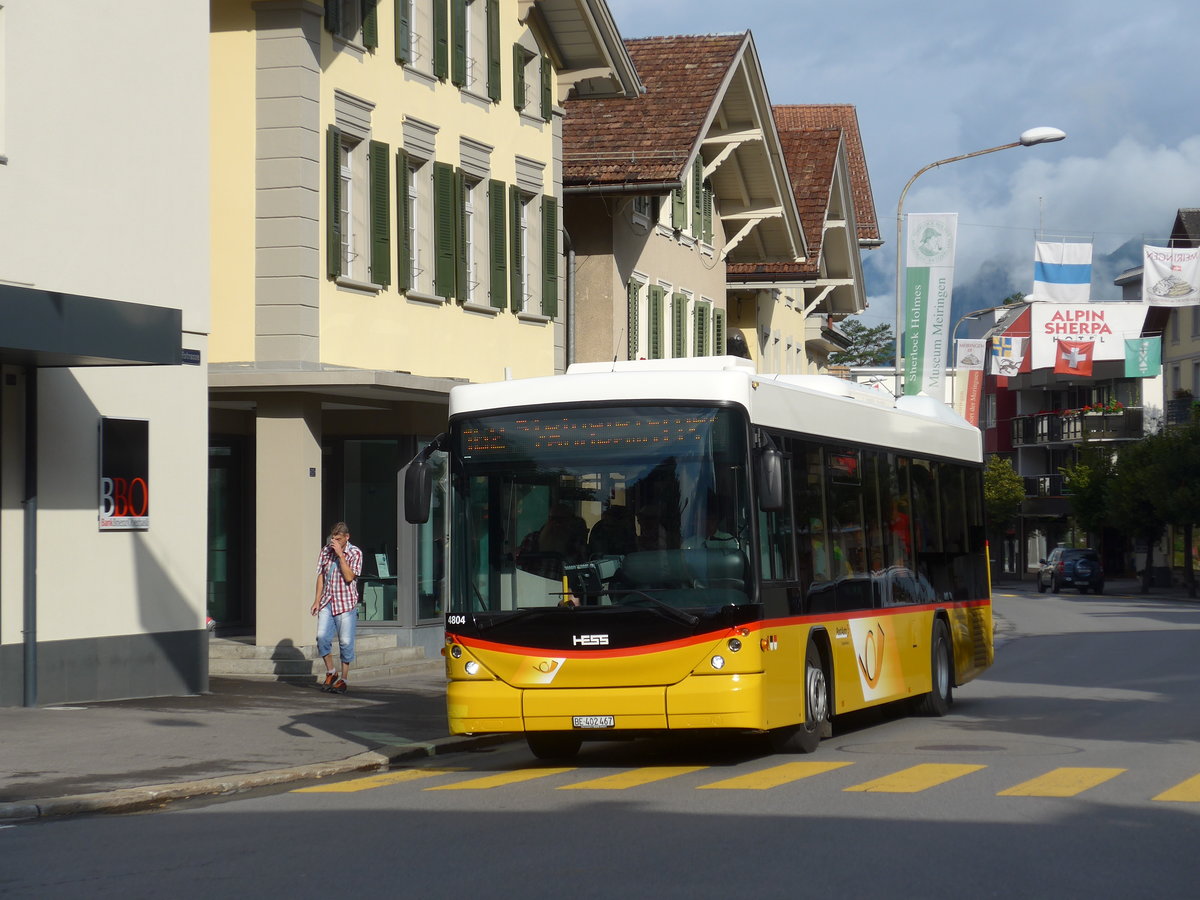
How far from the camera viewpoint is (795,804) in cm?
1099

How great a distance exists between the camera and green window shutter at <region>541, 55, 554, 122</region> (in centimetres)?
2903

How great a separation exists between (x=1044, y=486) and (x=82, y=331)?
90.9 m

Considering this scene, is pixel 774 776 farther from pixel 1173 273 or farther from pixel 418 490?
pixel 1173 273

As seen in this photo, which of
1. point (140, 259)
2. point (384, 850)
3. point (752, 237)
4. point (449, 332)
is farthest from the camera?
point (752, 237)

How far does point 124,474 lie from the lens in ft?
62.1

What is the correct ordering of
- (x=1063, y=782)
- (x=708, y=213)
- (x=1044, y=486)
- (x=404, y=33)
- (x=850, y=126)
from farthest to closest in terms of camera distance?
(x=1044, y=486)
(x=850, y=126)
(x=708, y=213)
(x=404, y=33)
(x=1063, y=782)

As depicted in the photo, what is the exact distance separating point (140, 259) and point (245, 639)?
6481 mm

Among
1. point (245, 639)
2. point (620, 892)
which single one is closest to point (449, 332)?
point (245, 639)

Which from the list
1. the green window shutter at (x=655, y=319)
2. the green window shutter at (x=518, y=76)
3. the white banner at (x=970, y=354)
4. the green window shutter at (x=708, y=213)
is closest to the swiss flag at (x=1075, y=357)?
the white banner at (x=970, y=354)

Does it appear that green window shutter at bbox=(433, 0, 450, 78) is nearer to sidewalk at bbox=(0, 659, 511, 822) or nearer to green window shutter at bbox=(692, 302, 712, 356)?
sidewalk at bbox=(0, 659, 511, 822)

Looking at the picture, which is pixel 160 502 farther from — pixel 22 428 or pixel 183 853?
pixel 183 853

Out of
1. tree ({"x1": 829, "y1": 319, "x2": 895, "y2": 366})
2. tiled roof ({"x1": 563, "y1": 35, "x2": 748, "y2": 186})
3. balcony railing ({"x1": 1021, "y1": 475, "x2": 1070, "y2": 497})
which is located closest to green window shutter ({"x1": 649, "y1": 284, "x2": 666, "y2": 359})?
tiled roof ({"x1": 563, "y1": 35, "x2": 748, "y2": 186})

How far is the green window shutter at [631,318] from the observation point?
32.7 m

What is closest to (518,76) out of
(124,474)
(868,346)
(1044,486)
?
(124,474)
